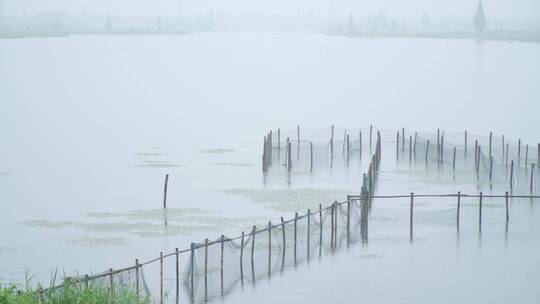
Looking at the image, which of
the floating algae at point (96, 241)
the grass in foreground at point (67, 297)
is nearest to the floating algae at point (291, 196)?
the floating algae at point (96, 241)

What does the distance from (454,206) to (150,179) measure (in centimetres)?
1517

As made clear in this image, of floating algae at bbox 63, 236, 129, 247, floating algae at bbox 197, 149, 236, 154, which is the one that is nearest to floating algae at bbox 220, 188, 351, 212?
floating algae at bbox 63, 236, 129, 247

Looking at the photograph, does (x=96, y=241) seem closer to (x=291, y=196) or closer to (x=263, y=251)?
(x=263, y=251)

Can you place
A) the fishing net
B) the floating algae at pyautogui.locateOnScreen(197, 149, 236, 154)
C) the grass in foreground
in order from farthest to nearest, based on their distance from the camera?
the floating algae at pyautogui.locateOnScreen(197, 149, 236, 154)
the fishing net
the grass in foreground

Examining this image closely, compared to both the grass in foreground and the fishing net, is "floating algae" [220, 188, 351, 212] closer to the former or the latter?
the fishing net

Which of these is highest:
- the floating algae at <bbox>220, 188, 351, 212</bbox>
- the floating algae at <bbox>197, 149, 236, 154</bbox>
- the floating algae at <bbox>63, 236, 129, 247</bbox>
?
the floating algae at <bbox>197, 149, 236, 154</bbox>

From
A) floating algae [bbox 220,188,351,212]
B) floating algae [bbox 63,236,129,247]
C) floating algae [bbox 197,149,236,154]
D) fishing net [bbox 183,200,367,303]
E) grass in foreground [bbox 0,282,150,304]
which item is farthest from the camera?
floating algae [bbox 197,149,236,154]

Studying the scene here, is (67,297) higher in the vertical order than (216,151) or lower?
higher

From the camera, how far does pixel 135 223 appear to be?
3669 centimetres

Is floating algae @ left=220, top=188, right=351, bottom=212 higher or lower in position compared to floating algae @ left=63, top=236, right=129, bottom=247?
higher

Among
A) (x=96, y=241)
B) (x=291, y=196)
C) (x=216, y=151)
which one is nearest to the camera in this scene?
(x=96, y=241)

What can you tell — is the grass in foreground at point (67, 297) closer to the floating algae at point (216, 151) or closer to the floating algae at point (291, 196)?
the floating algae at point (291, 196)

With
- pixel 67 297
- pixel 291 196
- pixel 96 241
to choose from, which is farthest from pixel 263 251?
pixel 67 297

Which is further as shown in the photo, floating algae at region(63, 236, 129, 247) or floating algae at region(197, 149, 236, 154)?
floating algae at region(197, 149, 236, 154)
